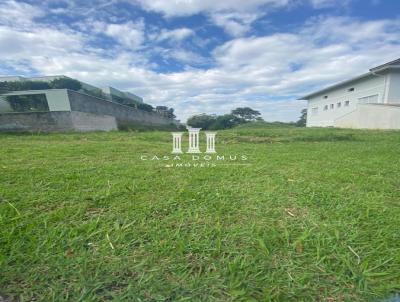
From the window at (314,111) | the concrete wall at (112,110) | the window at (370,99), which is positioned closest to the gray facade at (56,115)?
the concrete wall at (112,110)

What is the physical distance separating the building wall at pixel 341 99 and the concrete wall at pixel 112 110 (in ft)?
55.0

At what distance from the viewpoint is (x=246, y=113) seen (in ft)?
116

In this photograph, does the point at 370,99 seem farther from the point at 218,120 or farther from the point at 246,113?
the point at 246,113

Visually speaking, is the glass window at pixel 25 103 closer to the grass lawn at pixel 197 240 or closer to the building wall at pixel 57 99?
the building wall at pixel 57 99

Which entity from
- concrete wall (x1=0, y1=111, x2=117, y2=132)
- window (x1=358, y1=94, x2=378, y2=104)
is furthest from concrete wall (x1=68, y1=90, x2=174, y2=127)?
window (x1=358, y1=94, x2=378, y2=104)

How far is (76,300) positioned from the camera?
0.83m

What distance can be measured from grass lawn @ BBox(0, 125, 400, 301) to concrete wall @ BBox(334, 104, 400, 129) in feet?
39.7

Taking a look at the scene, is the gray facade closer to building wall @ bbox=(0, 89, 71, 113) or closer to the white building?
building wall @ bbox=(0, 89, 71, 113)

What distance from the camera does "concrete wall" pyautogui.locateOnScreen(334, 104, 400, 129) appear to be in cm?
A: 1089

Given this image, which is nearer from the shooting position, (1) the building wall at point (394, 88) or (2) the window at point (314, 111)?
(1) the building wall at point (394, 88)

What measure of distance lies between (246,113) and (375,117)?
24077mm

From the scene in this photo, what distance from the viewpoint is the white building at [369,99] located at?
11.4 metres

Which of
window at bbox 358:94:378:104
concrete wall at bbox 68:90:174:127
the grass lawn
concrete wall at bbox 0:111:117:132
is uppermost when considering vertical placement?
window at bbox 358:94:378:104

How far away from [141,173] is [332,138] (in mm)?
7194
